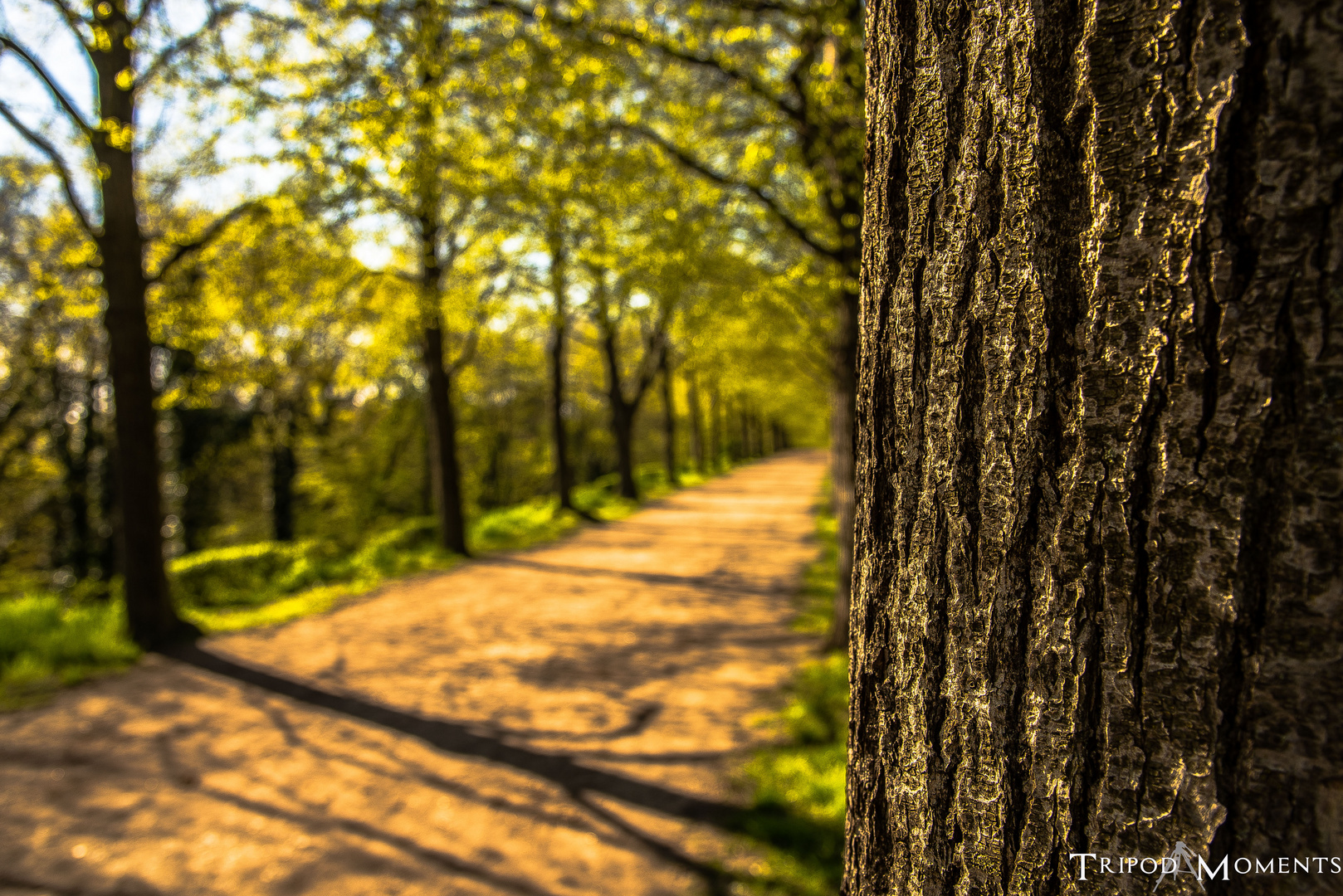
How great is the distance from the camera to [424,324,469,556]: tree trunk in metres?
12.4

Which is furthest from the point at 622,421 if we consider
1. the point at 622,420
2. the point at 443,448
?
the point at 443,448

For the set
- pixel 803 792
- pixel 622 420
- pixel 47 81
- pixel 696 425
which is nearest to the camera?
pixel 803 792

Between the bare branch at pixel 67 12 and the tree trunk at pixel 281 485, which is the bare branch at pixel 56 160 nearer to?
the bare branch at pixel 67 12

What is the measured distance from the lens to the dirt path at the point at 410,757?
144 inches

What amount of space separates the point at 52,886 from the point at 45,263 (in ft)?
45.0

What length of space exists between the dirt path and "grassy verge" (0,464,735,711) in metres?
0.42

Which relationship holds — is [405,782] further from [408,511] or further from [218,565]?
[408,511]

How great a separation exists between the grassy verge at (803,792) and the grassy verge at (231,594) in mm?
6193

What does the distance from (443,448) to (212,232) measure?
552cm

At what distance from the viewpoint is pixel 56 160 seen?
6.73 m

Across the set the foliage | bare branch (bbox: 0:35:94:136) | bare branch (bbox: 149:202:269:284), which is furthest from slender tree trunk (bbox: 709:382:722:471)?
bare branch (bbox: 0:35:94:136)

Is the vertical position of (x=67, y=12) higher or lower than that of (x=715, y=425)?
higher

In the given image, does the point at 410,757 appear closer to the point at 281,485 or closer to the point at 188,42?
the point at 188,42

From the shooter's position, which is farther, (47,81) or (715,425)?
(715,425)
